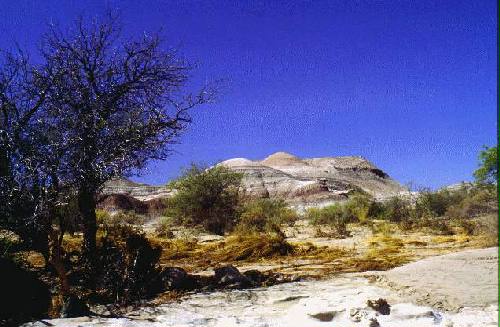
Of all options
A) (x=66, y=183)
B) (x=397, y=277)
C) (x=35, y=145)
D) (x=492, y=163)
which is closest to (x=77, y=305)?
(x=66, y=183)

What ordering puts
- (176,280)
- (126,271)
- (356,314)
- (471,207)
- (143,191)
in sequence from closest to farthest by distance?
(356,314)
(126,271)
(176,280)
(471,207)
(143,191)

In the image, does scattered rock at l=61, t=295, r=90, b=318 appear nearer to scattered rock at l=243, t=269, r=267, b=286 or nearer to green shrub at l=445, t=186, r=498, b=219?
scattered rock at l=243, t=269, r=267, b=286

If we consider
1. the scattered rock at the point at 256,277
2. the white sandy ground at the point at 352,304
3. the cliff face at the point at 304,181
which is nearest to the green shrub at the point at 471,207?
the white sandy ground at the point at 352,304

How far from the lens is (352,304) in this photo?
6984 millimetres

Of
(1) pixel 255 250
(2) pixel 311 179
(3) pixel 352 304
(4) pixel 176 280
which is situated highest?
(2) pixel 311 179

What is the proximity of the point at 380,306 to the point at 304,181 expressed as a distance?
61422mm

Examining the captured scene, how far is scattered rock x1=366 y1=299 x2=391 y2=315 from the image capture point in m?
6.72

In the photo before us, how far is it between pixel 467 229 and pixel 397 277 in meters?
11.7

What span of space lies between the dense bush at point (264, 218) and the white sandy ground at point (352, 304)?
1117 cm

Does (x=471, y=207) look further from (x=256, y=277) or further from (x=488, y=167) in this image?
(x=256, y=277)

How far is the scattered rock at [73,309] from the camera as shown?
6891 mm

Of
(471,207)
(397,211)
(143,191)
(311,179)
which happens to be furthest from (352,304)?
(311,179)

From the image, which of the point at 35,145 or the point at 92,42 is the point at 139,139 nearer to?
the point at 35,145

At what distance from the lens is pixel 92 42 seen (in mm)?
10742
